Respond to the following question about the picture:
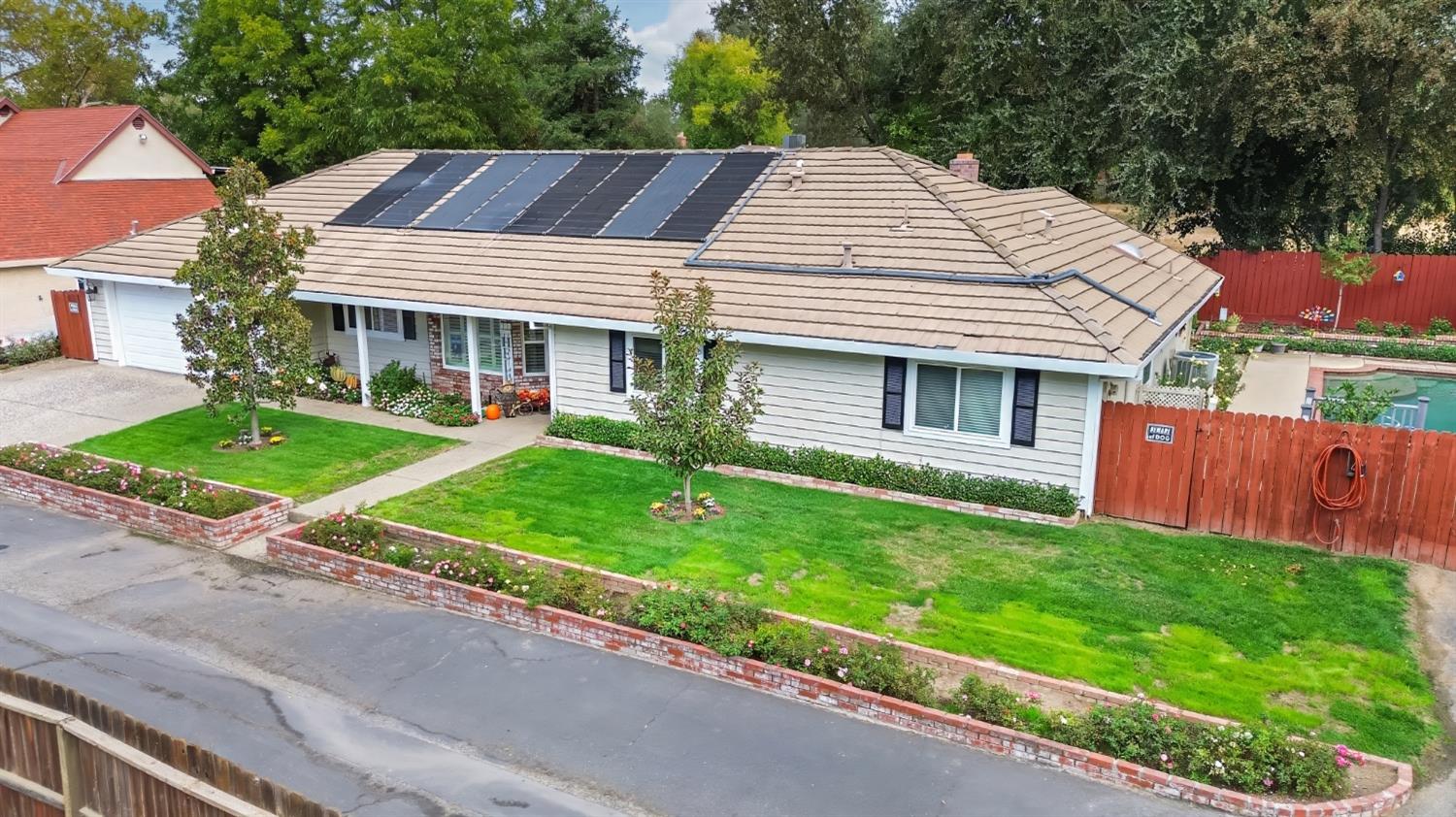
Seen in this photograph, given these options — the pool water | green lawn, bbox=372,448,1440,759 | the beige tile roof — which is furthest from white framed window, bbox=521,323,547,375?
the pool water

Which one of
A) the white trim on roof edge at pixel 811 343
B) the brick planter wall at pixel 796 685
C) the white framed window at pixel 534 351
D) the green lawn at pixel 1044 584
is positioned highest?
the white trim on roof edge at pixel 811 343

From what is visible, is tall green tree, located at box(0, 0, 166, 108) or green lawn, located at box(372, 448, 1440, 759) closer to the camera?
green lawn, located at box(372, 448, 1440, 759)

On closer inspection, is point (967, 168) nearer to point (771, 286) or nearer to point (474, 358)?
point (771, 286)

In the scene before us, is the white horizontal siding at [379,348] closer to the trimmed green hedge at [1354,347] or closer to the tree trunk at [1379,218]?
the trimmed green hedge at [1354,347]

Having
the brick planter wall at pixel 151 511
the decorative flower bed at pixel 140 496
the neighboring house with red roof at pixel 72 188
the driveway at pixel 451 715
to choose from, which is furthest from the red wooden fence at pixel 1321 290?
the neighboring house with red roof at pixel 72 188

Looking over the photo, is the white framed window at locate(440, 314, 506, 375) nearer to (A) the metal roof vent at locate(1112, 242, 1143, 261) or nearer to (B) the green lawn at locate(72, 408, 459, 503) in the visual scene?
(B) the green lawn at locate(72, 408, 459, 503)

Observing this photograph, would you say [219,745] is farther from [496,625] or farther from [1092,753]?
[1092,753]
